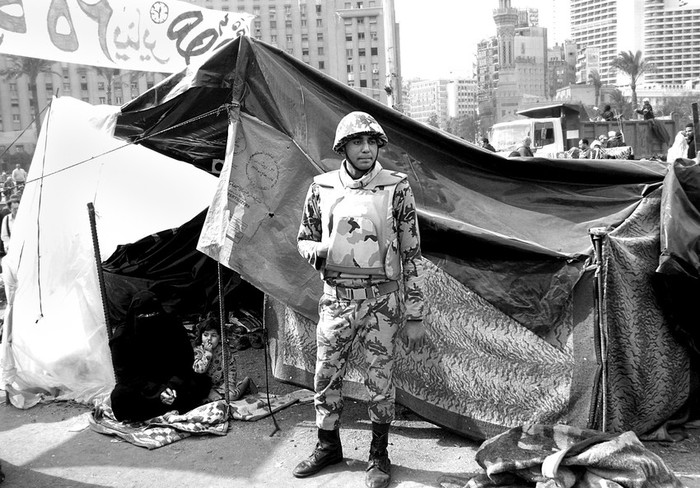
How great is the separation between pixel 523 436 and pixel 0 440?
3590 mm

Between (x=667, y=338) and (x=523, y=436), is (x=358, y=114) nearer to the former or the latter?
(x=523, y=436)

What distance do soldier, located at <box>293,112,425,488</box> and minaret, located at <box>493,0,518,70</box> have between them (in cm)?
17672

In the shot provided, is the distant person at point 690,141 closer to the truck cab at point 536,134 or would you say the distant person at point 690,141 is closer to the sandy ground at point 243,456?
the truck cab at point 536,134

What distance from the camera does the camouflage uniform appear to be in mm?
3506

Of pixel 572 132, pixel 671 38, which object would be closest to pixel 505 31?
pixel 671 38

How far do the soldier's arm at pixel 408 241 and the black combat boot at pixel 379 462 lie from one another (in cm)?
75

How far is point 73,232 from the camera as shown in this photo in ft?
18.6

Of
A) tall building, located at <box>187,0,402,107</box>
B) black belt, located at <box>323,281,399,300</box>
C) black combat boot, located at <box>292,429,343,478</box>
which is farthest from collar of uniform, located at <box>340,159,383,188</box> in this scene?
tall building, located at <box>187,0,402,107</box>

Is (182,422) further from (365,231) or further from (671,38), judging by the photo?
(671,38)

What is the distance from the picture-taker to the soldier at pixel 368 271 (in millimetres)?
3473

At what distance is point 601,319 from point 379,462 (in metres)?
1.51

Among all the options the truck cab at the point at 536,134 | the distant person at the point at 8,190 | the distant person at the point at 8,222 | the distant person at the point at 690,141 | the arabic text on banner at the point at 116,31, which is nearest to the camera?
the distant person at the point at 8,190

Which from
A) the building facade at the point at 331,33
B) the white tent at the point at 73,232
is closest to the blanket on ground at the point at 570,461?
the white tent at the point at 73,232

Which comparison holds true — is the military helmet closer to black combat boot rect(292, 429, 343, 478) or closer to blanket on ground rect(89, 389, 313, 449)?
black combat boot rect(292, 429, 343, 478)
